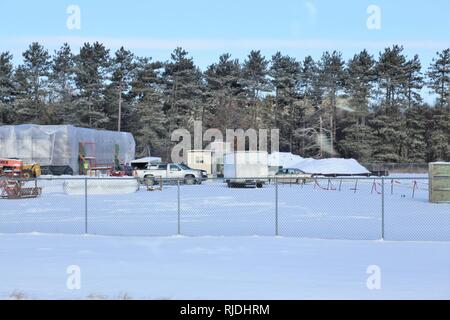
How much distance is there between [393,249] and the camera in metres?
12.9

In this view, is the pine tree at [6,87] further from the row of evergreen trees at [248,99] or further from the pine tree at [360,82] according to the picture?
the pine tree at [360,82]

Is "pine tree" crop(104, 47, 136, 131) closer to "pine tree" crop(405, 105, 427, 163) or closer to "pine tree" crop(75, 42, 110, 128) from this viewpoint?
"pine tree" crop(75, 42, 110, 128)

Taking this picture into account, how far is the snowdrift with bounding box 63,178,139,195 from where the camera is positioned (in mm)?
30078

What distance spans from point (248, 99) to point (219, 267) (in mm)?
72232

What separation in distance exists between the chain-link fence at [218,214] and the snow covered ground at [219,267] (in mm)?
1463

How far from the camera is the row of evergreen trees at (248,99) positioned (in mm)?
72938

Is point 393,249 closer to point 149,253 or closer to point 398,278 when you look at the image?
point 398,278

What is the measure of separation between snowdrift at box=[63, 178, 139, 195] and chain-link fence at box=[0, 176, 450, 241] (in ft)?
0.17

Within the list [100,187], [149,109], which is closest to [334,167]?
[100,187]

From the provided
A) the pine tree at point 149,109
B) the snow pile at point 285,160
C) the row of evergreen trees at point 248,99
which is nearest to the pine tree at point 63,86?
the row of evergreen trees at point 248,99

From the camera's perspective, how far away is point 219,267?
36.1ft

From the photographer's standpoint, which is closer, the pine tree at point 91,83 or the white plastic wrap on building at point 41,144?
the white plastic wrap on building at point 41,144

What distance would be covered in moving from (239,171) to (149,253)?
26.7 meters
